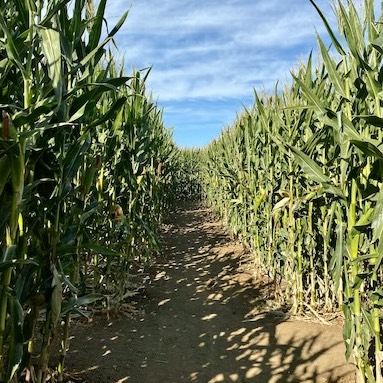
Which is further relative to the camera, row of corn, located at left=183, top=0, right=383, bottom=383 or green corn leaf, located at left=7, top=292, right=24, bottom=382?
row of corn, located at left=183, top=0, right=383, bottom=383

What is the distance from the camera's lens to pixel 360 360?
7.73 feet

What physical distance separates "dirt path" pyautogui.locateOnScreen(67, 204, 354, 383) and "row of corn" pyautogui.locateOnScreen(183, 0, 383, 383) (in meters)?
0.38

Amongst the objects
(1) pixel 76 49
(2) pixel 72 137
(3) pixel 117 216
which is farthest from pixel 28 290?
(3) pixel 117 216

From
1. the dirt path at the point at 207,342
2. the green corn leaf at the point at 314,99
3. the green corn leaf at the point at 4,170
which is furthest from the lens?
the dirt path at the point at 207,342

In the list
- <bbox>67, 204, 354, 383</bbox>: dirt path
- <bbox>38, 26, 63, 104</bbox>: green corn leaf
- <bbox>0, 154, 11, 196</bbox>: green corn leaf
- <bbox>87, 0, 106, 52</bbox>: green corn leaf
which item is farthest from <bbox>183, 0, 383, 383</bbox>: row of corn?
<bbox>0, 154, 11, 196</bbox>: green corn leaf

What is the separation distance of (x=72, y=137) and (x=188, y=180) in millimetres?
17157

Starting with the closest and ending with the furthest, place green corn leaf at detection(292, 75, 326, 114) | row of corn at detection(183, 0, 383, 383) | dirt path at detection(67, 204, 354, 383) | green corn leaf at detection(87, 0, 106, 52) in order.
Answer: green corn leaf at detection(87, 0, 106, 52) → row of corn at detection(183, 0, 383, 383) → green corn leaf at detection(292, 75, 326, 114) → dirt path at detection(67, 204, 354, 383)

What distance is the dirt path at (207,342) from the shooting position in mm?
3031

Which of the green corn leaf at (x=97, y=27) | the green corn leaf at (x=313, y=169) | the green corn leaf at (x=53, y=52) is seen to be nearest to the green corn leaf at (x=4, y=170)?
the green corn leaf at (x=53, y=52)

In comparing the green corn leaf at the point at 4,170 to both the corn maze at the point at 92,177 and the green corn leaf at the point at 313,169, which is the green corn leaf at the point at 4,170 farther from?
the green corn leaf at the point at 313,169

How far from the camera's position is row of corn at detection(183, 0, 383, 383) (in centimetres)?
224

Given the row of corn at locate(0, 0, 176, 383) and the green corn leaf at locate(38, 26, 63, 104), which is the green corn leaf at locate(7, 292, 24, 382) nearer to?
the row of corn at locate(0, 0, 176, 383)

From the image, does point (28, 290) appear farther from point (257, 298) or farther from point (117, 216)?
point (257, 298)

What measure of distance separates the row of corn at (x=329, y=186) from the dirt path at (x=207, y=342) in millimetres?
378
